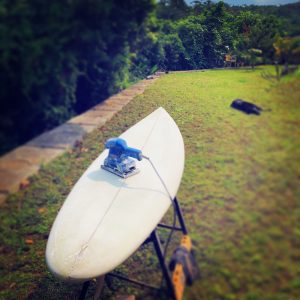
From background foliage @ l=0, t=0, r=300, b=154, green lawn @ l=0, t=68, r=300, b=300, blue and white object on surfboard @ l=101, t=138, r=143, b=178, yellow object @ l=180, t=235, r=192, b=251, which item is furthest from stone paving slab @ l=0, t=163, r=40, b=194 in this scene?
yellow object @ l=180, t=235, r=192, b=251

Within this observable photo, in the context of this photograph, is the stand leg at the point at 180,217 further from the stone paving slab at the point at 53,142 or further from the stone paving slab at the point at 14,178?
the stone paving slab at the point at 14,178

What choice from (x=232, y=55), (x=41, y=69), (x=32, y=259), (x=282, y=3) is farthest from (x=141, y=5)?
(x=32, y=259)

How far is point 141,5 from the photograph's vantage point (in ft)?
6.66

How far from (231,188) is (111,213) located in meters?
0.92

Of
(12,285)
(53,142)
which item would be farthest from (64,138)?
(12,285)

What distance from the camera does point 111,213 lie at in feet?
7.85

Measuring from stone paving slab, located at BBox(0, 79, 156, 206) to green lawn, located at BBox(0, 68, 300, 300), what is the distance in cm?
19

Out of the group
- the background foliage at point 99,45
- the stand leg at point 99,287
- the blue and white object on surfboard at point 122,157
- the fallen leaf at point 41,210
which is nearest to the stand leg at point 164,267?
the blue and white object on surfboard at point 122,157

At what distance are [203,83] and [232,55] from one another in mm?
351

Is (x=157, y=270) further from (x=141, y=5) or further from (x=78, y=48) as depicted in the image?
(x=141, y=5)

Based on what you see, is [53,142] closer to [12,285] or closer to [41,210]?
[41,210]

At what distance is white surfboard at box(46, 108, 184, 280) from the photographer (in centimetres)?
221

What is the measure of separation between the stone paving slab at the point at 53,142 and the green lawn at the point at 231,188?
189mm

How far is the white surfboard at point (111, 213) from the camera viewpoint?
2.21m
